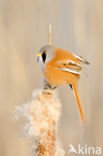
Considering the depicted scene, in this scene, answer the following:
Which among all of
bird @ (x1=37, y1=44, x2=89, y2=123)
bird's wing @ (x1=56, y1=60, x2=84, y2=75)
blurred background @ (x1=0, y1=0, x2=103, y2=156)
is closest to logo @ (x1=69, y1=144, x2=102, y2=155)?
blurred background @ (x1=0, y1=0, x2=103, y2=156)

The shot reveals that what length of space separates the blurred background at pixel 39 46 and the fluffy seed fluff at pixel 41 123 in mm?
559

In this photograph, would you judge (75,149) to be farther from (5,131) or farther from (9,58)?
(9,58)

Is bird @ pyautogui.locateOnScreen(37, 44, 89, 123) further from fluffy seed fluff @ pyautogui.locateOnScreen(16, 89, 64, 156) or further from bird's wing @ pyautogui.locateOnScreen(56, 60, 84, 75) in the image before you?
fluffy seed fluff @ pyautogui.locateOnScreen(16, 89, 64, 156)

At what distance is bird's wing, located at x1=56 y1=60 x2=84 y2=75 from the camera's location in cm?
119

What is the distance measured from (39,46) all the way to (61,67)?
1.36 ft

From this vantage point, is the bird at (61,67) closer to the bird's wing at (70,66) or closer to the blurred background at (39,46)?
the bird's wing at (70,66)

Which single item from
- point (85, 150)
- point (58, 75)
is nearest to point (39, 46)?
point (58, 75)

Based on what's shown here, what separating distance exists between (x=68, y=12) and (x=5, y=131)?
0.74m

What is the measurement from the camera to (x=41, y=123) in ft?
2.93

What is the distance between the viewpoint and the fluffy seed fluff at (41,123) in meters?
0.87

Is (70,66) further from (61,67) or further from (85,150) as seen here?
(85,150)

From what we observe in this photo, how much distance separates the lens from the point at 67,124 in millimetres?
1620

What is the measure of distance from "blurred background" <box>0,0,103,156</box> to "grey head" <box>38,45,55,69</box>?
1.00 feet

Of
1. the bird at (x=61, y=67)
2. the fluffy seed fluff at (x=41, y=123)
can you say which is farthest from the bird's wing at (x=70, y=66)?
the fluffy seed fluff at (x=41, y=123)
